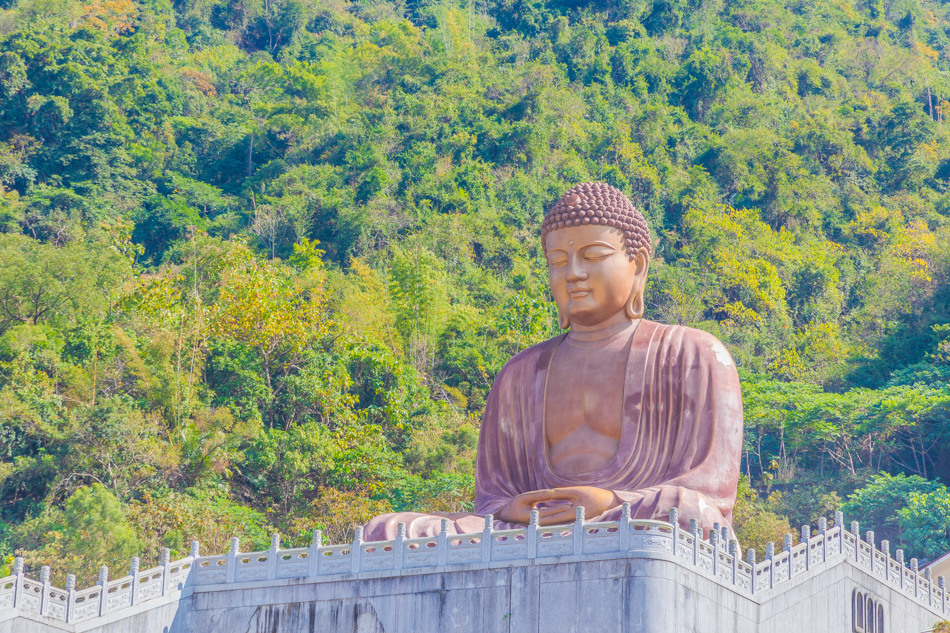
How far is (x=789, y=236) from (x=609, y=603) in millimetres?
25723

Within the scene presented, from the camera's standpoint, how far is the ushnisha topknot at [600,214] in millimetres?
16734

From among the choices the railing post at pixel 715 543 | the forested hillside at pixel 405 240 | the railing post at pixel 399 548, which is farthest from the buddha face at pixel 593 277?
the forested hillside at pixel 405 240

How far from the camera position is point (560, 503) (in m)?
15.1

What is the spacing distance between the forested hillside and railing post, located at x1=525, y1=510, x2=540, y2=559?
777 centimetres

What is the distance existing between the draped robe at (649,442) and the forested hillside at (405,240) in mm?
6354

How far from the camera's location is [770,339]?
34250 mm

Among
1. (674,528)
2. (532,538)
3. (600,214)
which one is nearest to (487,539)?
(532,538)

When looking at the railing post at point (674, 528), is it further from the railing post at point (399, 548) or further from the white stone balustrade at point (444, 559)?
the railing post at point (399, 548)

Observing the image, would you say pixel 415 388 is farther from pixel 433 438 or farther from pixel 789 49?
pixel 789 49

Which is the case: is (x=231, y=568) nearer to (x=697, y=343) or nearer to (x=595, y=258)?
(x=595, y=258)

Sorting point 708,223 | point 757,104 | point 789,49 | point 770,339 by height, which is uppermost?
point 789,49

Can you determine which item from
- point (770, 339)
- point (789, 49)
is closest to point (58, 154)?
point (770, 339)

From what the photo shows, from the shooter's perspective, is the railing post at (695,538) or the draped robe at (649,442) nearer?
the railing post at (695,538)

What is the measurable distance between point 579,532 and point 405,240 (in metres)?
21.1
